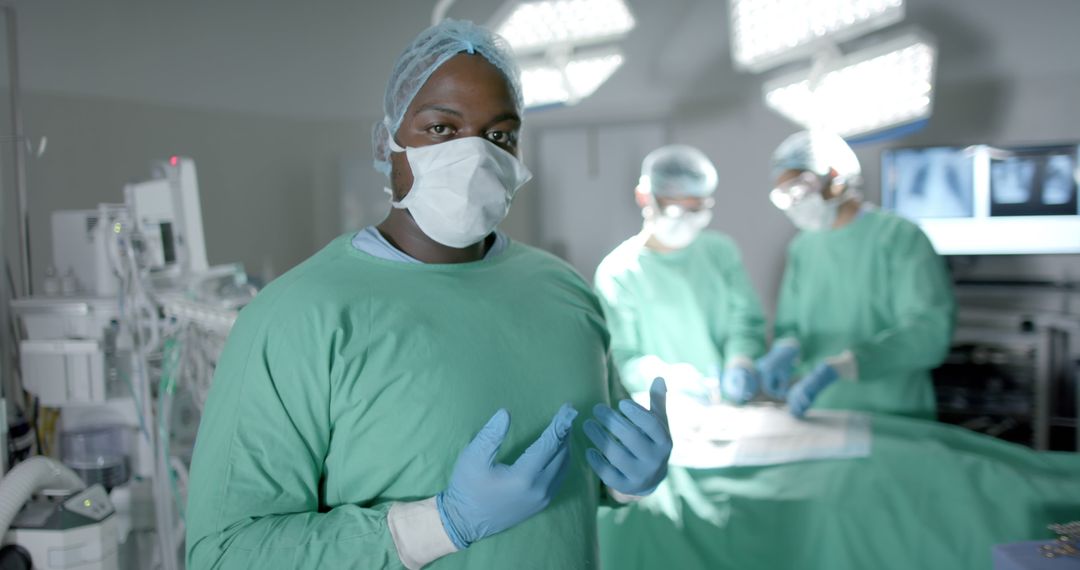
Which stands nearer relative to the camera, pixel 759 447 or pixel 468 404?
pixel 468 404

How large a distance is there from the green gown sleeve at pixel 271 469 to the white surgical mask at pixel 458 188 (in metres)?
0.22

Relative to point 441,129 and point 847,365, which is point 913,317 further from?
point 441,129

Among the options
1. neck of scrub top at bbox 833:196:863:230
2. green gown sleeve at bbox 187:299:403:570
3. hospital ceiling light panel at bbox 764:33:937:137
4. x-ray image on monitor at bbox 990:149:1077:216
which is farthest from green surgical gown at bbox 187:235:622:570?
x-ray image on monitor at bbox 990:149:1077:216

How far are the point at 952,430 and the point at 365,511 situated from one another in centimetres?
170

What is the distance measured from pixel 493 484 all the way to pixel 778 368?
174 centimetres

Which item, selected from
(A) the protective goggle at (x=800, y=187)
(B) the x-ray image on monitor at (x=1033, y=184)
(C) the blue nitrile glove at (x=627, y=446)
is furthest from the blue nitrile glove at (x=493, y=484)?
(B) the x-ray image on monitor at (x=1033, y=184)

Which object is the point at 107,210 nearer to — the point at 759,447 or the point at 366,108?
the point at 759,447


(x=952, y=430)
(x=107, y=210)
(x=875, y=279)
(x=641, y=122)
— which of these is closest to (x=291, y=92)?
Answer: (x=641, y=122)

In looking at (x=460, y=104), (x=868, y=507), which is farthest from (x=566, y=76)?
(x=460, y=104)

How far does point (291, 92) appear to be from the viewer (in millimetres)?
4121

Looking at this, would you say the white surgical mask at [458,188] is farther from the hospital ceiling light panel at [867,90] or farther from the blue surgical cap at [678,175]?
the hospital ceiling light panel at [867,90]

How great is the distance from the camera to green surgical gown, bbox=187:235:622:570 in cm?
85

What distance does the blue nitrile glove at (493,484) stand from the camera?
0.85 m

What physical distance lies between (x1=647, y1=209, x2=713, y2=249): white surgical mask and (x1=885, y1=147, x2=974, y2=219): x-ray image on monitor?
141 cm
